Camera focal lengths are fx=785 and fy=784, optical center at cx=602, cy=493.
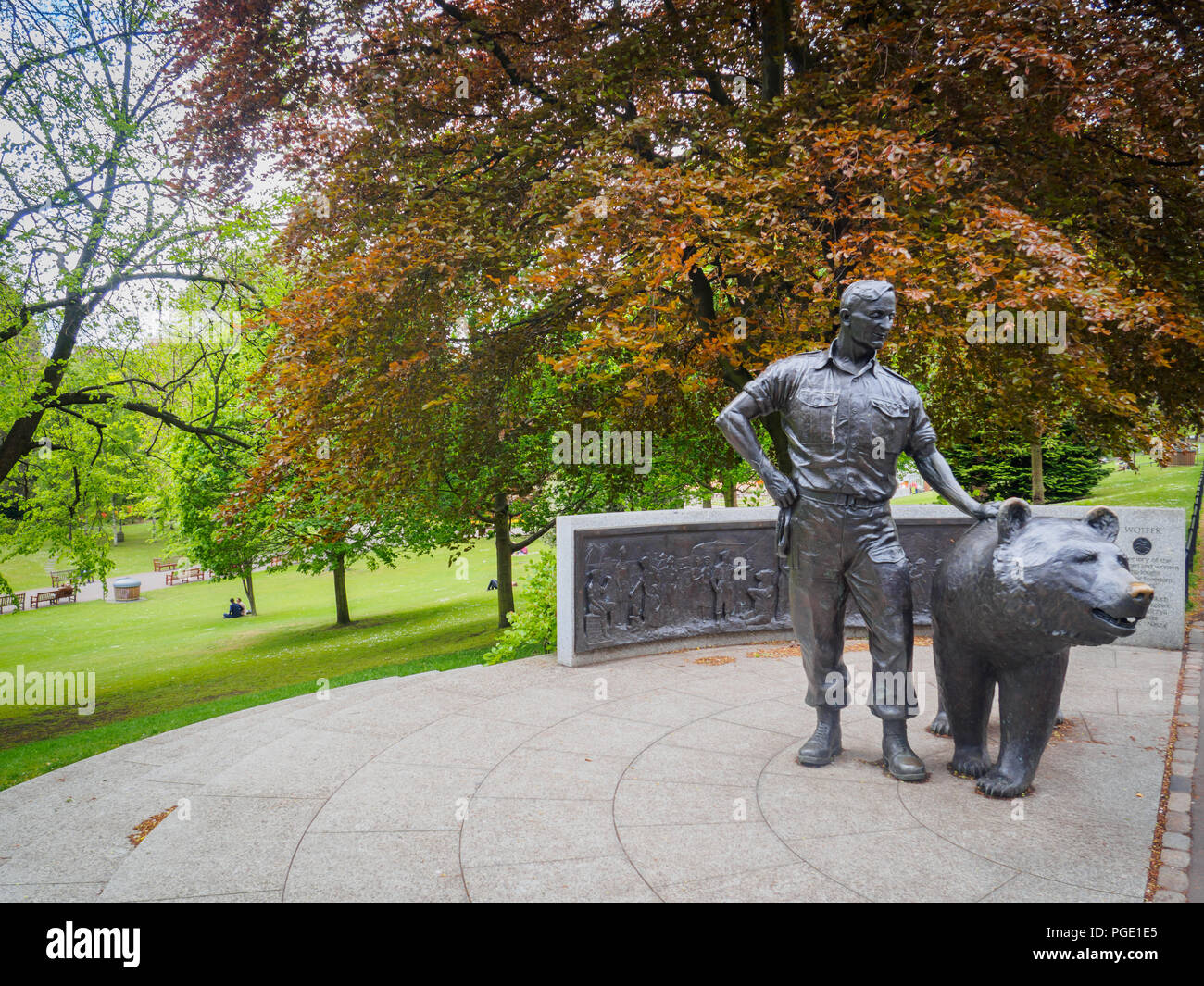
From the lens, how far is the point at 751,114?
9141 mm

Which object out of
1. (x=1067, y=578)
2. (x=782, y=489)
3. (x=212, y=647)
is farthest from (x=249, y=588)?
(x=1067, y=578)

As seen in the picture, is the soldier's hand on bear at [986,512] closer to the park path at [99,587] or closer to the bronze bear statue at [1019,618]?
the bronze bear statue at [1019,618]

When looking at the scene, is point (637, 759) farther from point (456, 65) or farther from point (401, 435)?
point (456, 65)

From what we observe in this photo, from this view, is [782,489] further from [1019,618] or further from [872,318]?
[1019,618]

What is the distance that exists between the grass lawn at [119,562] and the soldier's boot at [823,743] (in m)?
35.1

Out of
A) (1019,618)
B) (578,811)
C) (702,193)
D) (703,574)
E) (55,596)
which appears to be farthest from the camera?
(55,596)

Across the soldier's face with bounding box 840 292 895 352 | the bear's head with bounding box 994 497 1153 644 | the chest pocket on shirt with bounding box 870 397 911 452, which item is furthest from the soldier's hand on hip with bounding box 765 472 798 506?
the bear's head with bounding box 994 497 1153 644

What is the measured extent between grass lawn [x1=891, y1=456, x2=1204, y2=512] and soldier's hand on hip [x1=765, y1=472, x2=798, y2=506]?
44.9 ft

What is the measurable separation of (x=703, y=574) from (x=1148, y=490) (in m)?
25.0

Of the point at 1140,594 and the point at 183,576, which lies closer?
the point at 1140,594

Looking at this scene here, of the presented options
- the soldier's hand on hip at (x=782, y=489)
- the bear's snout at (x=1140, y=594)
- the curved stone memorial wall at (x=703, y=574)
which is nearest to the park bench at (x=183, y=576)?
the curved stone memorial wall at (x=703, y=574)

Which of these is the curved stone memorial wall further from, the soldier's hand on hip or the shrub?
the soldier's hand on hip

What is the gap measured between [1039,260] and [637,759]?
18.1 ft

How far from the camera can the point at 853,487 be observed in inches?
188
